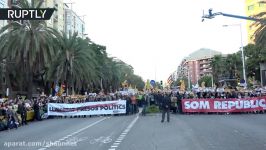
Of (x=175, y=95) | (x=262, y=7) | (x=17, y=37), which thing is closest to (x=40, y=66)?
(x=17, y=37)

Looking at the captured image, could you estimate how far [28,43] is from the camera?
42.7 m

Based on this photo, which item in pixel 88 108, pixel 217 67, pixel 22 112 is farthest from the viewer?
pixel 217 67

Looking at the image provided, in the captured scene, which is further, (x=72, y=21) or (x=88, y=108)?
(x=72, y=21)

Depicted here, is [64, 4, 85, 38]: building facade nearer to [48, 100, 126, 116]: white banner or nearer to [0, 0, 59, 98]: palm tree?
[0, 0, 59, 98]: palm tree

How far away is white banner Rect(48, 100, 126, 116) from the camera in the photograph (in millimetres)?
33844

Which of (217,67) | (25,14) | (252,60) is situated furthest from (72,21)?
(25,14)

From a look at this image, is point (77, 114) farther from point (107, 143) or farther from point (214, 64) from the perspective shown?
point (214, 64)

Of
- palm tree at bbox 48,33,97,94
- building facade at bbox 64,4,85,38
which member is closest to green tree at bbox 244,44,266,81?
building facade at bbox 64,4,85,38

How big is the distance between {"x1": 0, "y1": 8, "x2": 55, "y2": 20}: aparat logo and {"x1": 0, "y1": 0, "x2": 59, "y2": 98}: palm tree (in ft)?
107

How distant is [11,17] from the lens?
10086 millimetres

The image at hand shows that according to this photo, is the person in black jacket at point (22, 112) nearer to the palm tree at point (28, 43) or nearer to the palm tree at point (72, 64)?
the palm tree at point (28, 43)

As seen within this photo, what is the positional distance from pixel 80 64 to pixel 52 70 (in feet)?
11.3

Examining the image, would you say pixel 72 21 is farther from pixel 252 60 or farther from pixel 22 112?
pixel 22 112

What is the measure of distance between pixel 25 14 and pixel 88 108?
80.0 feet
